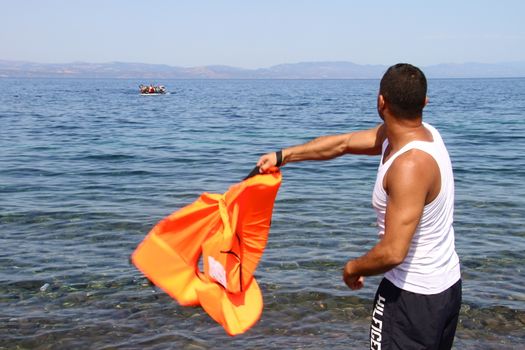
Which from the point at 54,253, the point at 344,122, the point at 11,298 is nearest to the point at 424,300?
the point at 11,298

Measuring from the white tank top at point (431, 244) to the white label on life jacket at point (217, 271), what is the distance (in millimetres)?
1086

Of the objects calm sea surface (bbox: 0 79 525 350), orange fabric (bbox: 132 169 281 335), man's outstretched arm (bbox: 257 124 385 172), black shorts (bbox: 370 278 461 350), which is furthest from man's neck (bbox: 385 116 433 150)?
calm sea surface (bbox: 0 79 525 350)

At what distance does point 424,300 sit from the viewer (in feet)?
12.0

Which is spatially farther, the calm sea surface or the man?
the calm sea surface

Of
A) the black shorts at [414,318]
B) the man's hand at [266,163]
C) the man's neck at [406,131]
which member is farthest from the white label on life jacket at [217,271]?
the man's neck at [406,131]

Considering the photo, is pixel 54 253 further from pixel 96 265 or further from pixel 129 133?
pixel 129 133

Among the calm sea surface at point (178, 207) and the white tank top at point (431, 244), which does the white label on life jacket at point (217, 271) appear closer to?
the white tank top at point (431, 244)

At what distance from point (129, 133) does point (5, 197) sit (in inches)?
642

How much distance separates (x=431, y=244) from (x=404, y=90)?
0.87 m

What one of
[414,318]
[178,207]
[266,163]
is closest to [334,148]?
[266,163]

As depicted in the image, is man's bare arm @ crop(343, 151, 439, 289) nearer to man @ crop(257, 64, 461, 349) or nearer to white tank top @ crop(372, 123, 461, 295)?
man @ crop(257, 64, 461, 349)

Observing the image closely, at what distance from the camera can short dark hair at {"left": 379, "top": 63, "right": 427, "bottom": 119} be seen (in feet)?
11.2

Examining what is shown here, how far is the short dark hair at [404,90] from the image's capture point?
3.42 meters

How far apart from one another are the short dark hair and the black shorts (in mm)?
995
